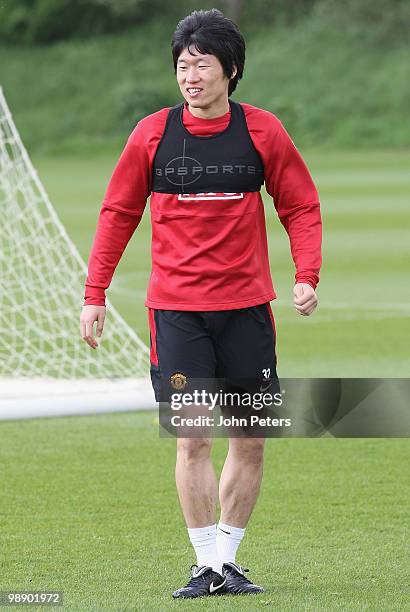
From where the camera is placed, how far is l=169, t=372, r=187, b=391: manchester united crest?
16.4 ft

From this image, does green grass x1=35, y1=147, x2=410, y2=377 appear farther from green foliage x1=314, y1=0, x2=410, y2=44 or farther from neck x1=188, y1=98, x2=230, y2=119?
green foliage x1=314, y1=0, x2=410, y2=44

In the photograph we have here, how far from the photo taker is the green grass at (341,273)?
35.4ft

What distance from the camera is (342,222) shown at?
2223 cm

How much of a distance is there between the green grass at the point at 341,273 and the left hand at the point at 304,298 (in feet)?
16.1

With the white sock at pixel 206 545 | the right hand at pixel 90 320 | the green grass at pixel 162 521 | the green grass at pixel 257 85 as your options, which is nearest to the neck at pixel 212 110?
the right hand at pixel 90 320

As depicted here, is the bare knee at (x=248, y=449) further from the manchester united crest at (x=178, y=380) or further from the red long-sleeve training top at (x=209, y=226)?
the red long-sleeve training top at (x=209, y=226)

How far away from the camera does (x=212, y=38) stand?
4.93m

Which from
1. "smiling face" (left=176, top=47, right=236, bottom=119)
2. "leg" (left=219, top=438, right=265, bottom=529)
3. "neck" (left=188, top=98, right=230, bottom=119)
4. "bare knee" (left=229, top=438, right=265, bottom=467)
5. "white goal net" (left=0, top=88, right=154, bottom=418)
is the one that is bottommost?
"leg" (left=219, top=438, right=265, bottom=529)

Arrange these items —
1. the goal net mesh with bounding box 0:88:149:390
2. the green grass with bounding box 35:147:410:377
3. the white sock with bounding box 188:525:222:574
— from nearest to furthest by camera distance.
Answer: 1. the white sock with bounding box 188:525:222:574
2. the goal net mesh with bounding box 0:88:149:390
3. the green grass with bounding box 35:147:410:377

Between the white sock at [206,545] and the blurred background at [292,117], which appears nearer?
the white sock at [206,545]

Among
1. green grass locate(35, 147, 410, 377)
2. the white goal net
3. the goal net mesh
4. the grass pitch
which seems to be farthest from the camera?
green grass locate(35, 147, 410, 377)

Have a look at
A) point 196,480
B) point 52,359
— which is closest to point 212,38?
point 196,480

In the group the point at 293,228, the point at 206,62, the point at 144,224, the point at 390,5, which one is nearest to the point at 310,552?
the point at 293,228

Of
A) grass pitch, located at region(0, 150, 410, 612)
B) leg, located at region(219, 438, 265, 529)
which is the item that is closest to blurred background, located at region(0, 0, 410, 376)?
grass pitch, located at region(0, 150, 410, 612)
